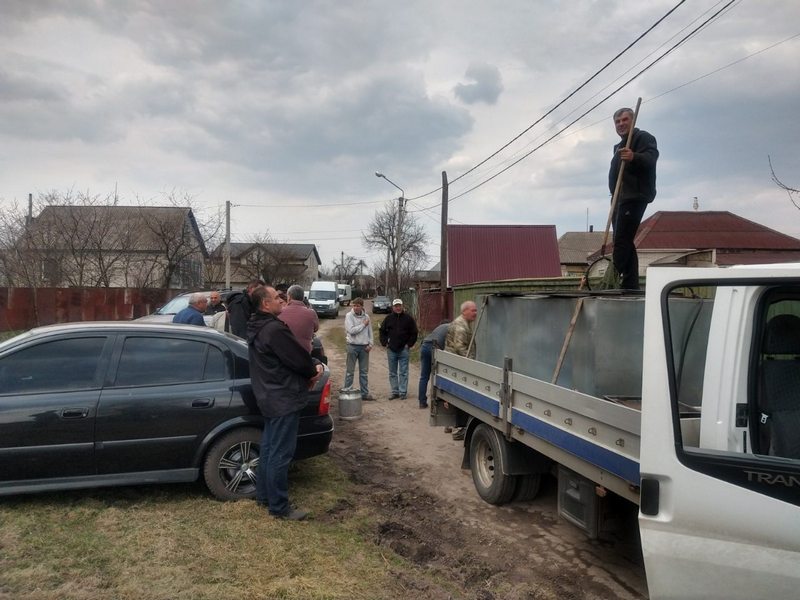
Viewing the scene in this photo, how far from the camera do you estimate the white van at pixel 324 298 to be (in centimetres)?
3709

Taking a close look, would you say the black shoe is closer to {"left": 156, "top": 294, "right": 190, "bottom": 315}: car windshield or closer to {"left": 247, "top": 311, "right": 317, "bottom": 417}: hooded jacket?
{"left": 247, "top": 311, "right": 317, "bottom": 417}: hooded jacket

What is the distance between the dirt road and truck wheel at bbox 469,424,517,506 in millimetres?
140

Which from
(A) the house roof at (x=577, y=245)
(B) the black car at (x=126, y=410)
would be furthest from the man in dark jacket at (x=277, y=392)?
(A) the house roof at (x=577, y=245)

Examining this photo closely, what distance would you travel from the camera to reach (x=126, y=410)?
455 centimetres

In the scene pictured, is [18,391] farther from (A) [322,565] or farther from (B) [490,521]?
(B) [490,521]

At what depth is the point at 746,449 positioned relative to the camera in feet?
7.63

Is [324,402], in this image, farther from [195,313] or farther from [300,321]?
[195,313]

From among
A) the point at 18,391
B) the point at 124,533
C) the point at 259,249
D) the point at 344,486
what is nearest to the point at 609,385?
the point at 344,486

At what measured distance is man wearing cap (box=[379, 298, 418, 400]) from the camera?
33.8 feet

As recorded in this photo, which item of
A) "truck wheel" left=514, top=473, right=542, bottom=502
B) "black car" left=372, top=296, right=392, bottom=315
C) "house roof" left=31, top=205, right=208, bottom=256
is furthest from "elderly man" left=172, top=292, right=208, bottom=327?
"black car" left=372, top=296, right=392, bottom=315

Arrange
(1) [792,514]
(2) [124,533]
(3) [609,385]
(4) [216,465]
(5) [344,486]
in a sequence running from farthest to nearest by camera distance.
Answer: (5) [344,486], (4) [216,465], (2) [124,533], (3) [609,385], (1) [792,514]

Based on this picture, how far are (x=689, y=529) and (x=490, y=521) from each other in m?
2.80

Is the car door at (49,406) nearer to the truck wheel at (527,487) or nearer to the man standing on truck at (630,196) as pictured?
the truck wheel at (527,487)

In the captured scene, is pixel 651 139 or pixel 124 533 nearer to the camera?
pixel 124 533
